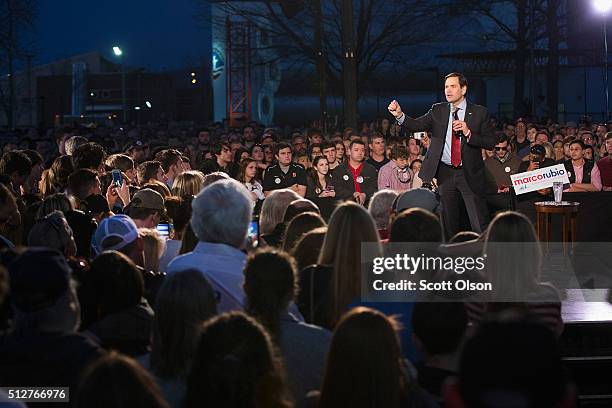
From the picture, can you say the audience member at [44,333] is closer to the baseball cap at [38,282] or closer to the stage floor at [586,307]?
the baseball cap at [38,282]

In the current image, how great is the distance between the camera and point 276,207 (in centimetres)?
813

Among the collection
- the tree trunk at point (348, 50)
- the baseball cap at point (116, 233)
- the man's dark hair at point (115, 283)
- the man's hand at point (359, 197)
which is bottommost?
the man's dark hair at point (115, 283)

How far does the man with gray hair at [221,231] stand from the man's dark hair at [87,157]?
198 inches

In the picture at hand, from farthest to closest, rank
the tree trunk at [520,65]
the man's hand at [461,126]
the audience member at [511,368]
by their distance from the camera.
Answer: the tree trunk at [520,65] < the man's hand at [461,126] < the audience member at [511,368]

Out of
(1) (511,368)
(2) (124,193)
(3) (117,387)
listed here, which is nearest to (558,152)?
(2) (124,193)

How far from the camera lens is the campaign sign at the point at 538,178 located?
45.7 ft

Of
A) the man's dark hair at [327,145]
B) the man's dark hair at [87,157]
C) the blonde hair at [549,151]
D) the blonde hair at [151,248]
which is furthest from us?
the man's dark hair at [327,145]

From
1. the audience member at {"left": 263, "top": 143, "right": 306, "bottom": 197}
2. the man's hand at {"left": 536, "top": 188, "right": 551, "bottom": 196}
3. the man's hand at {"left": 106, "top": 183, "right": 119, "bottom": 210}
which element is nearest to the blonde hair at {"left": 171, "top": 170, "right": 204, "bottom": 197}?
the man's hand at {"left": 106, "top": 183, "right": 119, "bottom": 210}

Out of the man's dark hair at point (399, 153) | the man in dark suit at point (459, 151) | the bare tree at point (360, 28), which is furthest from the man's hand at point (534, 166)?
the bare tree at point (360, 28)

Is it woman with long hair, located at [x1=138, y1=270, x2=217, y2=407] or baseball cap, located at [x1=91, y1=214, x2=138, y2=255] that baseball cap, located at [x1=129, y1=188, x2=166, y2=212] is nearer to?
baseball cap, located at [x1=91, y1=214, x2=138, y2=255]

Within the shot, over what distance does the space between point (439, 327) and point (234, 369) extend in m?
1.22

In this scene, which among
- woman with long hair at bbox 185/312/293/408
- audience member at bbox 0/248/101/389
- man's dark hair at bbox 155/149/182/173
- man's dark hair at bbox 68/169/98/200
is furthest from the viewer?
man's dark hair at bbox 155/149/182/173

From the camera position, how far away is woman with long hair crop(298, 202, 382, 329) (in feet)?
18.4

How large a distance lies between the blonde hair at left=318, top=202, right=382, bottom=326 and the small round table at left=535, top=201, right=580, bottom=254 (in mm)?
8905
